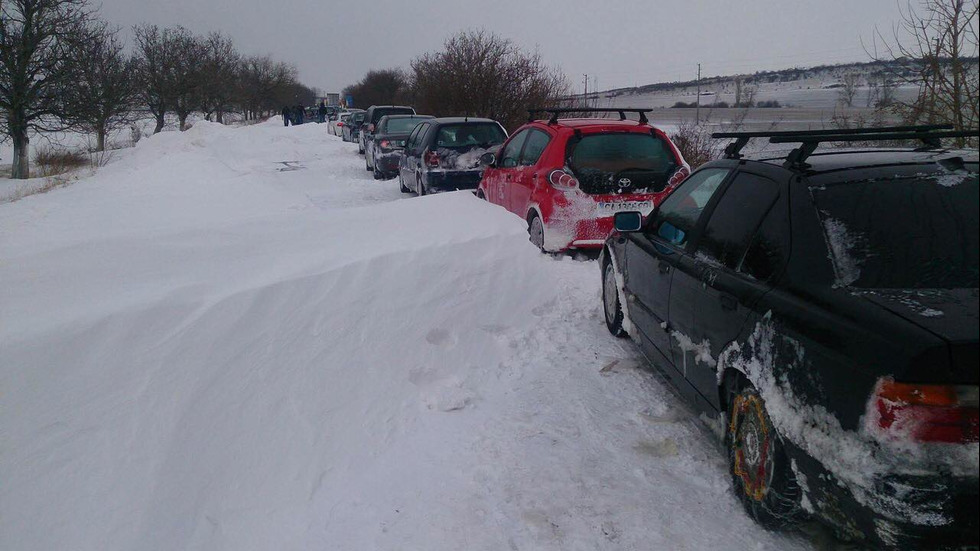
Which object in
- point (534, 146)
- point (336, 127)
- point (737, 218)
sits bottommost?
point (737, 218)

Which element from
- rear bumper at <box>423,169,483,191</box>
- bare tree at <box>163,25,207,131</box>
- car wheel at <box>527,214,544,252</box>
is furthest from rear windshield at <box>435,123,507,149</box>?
bare tree at <box>163,25,207,131</box>

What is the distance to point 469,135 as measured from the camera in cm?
1231

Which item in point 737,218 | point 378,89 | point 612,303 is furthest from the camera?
point 378,89

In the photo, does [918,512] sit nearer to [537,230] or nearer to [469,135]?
[537,230]

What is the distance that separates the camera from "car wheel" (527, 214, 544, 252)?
7.38 m

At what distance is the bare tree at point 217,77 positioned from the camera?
48312 mm

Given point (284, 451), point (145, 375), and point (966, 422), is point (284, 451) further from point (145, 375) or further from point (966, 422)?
point (966, 422)

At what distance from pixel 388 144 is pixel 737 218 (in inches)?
585

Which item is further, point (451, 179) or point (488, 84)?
point (488, 84)

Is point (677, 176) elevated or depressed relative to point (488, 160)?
depressed

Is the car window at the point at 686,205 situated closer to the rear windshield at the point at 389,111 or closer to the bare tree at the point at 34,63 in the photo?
the rear windshield at the point at 389,111

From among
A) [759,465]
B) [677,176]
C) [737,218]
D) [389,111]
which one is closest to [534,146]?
[677,176]

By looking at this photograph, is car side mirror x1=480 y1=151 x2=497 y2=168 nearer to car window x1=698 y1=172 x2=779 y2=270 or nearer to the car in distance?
car window x1=698 y1=172 x2=779 y2=270

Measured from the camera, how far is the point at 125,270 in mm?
4422
